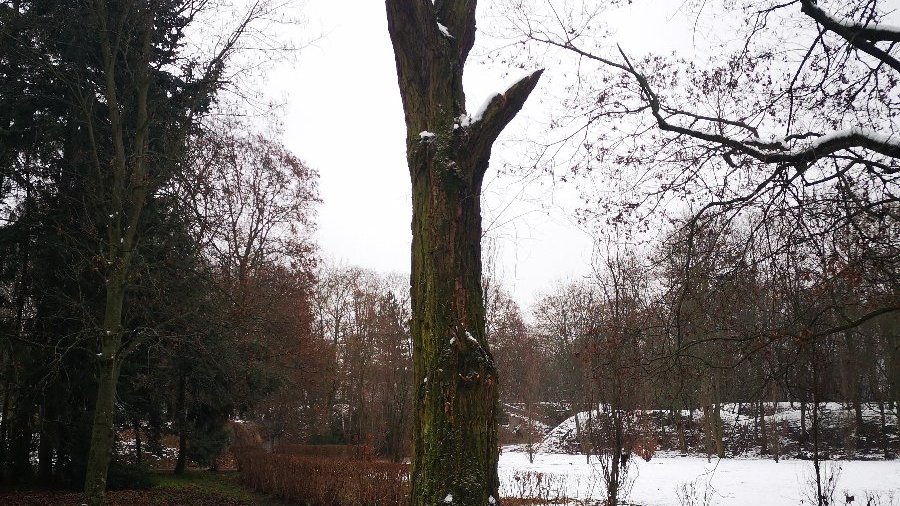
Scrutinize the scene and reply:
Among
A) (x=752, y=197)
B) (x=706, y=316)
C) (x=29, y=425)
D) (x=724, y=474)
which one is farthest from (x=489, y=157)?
(x=724, y=474)

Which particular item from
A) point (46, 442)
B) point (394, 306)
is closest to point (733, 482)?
point (394, 306)

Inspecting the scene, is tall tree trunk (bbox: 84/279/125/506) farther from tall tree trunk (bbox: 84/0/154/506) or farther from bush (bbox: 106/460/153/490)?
bush (bbox: 106/460/153/490)

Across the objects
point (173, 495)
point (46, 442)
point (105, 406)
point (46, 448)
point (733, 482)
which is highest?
point (105, 406)

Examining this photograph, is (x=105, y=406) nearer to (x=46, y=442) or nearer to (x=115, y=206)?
(x=115, y=206)

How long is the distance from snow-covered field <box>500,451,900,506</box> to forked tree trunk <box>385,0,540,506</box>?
739 centimetres

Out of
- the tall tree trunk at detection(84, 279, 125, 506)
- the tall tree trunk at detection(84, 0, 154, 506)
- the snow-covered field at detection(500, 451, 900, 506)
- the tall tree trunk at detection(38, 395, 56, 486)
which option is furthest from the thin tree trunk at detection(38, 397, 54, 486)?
the snow-covered field at detection(500, 451, 900, 506)

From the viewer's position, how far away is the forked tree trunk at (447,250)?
145 inches

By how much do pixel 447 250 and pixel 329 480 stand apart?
801 cm

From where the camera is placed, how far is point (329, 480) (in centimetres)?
1042

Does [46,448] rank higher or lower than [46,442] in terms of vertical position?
lower

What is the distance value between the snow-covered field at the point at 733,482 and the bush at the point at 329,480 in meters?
2.63

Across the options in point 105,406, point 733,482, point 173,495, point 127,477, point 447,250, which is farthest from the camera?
point 733,482

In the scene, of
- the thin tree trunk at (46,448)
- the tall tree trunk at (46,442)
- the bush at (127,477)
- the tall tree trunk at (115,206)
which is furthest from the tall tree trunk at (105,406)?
the bush at (127,477)

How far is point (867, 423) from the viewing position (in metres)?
24.7
